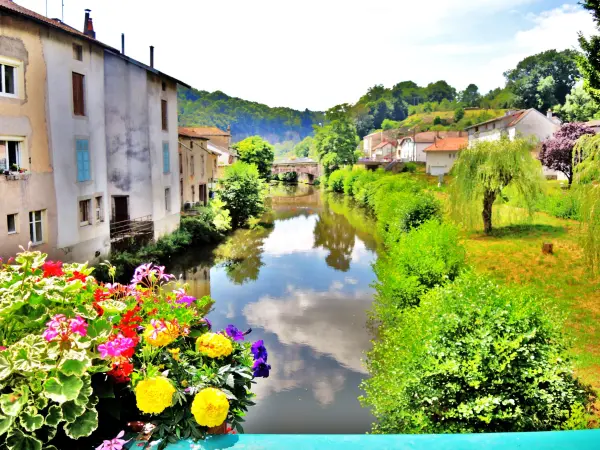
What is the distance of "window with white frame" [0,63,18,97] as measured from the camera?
16.5 metres

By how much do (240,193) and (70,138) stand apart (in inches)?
898

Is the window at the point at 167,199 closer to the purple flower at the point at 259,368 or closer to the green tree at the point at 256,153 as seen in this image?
the purple flower at the point at 259,368

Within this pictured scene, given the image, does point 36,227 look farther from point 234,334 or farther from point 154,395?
point 154,395

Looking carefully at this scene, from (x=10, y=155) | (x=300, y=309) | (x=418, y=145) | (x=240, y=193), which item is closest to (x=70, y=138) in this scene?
(x=10, y=155)

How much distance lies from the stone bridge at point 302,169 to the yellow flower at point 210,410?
103277 millimetres

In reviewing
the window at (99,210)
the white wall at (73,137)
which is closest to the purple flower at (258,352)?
the white wall at (73,137)

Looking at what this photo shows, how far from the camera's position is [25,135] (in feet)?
56.9

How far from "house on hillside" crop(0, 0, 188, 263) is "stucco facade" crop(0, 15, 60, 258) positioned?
34mm

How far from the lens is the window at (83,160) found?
20422 millimetres

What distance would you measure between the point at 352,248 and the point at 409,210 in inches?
452

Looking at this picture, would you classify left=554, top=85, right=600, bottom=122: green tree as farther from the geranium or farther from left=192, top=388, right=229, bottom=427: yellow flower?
the geranium

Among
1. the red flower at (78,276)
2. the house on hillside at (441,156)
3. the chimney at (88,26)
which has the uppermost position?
the chimney at (88,26)

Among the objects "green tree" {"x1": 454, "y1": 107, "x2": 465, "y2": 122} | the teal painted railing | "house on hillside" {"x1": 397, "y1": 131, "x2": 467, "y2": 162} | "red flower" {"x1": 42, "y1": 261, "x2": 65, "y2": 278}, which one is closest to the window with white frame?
"red flower" {"x1": 42, "y1": 261, "x2": 65, "y2": 278}

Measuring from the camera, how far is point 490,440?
3.40 metres
